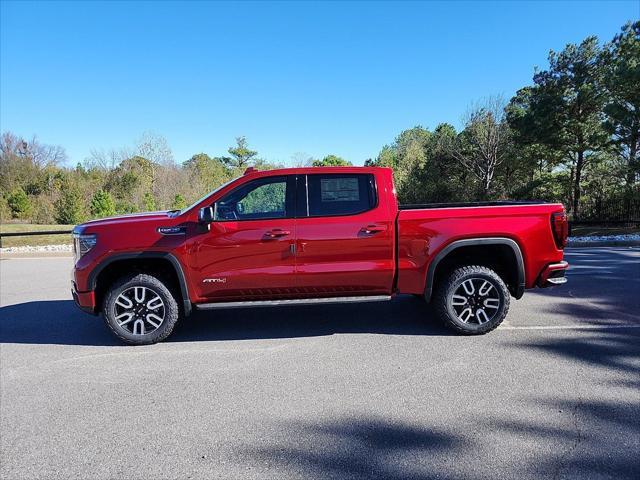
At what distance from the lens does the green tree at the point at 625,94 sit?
661 inches

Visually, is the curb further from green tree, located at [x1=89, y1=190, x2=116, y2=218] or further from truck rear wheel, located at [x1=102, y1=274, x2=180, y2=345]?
green tree, located at [x1=89, y1=190, x2=116, y2=218]

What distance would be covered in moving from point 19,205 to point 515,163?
112 feet

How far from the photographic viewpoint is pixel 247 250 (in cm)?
450

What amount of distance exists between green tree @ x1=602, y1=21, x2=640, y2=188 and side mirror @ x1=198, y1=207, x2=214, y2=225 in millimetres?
19090

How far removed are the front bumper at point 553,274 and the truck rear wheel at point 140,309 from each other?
14.1ft

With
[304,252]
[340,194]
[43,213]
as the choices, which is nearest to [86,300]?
[304,252]

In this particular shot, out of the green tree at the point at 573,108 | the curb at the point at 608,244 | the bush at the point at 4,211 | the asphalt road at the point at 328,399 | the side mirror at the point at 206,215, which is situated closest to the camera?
the asphalt road at the point at 328,399

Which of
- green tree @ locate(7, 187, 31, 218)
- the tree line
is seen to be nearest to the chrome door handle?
the tree line

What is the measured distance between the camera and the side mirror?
4359mm

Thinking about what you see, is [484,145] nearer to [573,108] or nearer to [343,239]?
[573,108]

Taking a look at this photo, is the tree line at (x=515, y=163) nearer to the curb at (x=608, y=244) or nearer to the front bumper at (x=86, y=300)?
the curb at (x=608, y=244)

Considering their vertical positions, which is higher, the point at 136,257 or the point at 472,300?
the point at 136,257

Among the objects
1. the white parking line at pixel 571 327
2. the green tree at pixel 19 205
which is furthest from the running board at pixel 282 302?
the green tree at pixel 19 205

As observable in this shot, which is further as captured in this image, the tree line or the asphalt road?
the tree line
